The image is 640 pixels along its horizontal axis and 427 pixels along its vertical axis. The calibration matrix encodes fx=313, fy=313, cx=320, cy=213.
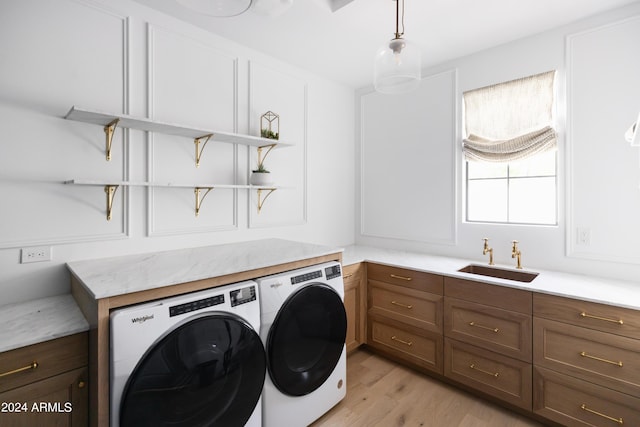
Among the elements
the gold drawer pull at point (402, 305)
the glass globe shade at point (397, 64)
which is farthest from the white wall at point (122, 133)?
the glass globe shade at point (397, 64)

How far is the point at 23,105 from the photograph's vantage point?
5.31ft

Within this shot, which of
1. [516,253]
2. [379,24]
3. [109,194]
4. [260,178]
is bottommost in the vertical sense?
[516,253]

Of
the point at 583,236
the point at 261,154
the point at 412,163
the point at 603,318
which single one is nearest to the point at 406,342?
the point at 603,318

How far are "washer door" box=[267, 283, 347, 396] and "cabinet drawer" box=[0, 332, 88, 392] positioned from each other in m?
0.82

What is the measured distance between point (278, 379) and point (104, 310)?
94 centimetres

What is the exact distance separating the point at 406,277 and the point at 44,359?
2115mm

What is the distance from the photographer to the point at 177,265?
66.3 inches

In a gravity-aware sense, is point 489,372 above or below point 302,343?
below

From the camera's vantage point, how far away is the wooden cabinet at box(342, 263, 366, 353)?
2.50 meters

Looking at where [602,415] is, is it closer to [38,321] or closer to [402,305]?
[402,305]

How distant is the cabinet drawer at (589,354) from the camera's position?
157cm

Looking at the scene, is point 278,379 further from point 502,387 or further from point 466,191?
point 466,191

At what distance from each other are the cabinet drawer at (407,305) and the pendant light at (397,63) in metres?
1.50

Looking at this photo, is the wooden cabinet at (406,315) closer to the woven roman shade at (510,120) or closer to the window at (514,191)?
the window at (514,191)
